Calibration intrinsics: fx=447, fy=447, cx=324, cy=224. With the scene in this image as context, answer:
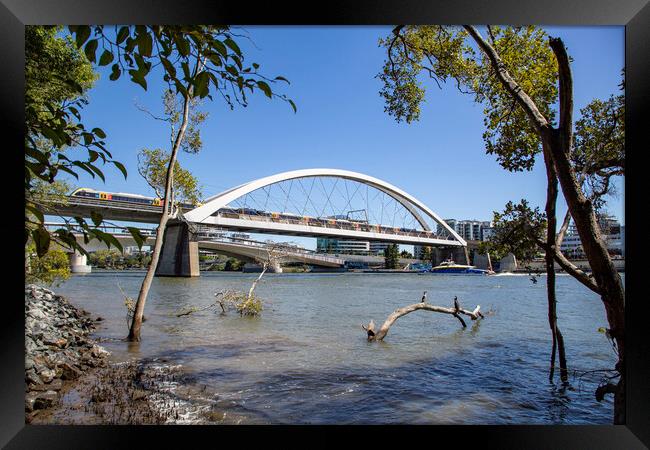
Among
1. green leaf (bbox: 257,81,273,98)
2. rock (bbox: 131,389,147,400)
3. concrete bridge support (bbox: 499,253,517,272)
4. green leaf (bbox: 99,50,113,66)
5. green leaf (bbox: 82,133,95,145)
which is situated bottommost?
rock (bbox: 131,389,147,400)

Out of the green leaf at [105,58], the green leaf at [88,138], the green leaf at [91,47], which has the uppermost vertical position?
the green leaf at [91,47]

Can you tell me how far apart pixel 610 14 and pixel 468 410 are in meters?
2.81

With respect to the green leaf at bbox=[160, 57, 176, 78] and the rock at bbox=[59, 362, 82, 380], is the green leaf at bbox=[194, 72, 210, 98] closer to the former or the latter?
the green leaf at bbox=[160, 57, 176, 78]

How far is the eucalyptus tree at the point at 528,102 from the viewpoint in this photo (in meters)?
2.55

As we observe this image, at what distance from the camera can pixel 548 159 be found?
117 inches

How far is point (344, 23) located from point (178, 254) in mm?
19652

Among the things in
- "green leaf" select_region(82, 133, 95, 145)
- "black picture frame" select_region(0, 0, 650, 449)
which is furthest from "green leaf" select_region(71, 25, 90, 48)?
"black picture frame" select_region(0, 0, 650, 449)

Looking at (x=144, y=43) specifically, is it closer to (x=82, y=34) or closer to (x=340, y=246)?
(x=82, y=34)

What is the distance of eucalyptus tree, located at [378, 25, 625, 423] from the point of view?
8.36 feet

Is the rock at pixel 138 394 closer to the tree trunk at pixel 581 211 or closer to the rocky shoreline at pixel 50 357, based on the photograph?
the rocky shoreline at pixel 50 357

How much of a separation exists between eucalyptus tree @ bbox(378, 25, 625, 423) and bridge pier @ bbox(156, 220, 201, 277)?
16.1 meters

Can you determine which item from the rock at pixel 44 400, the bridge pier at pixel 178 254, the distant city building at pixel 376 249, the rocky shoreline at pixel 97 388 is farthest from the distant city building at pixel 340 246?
the rock at pixel 44 400

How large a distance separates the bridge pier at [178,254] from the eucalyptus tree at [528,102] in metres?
16.1
